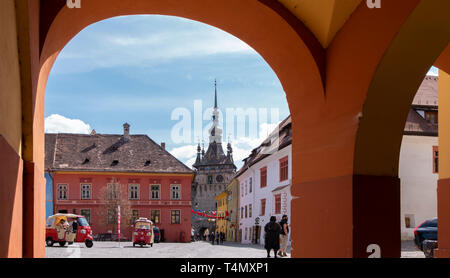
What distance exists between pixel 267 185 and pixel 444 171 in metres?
28.7

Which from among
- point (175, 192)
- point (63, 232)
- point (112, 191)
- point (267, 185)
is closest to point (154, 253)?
point (63, 232)

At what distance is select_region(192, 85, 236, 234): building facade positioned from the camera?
359ft

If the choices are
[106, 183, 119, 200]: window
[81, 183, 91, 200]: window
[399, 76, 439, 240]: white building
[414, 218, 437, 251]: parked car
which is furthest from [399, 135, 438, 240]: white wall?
[81, 183, 91, 200]: window

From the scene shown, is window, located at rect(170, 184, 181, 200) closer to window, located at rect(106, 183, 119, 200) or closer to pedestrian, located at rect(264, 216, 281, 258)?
window, located at rect(106, 183, 119, 200)

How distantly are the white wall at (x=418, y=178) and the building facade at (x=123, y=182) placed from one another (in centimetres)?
2399

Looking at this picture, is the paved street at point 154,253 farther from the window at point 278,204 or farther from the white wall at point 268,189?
the window at point 278,204

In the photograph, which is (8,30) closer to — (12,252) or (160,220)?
(12,252)

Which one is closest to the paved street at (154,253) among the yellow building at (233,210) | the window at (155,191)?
the window at (155,191)

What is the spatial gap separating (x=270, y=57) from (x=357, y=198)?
220 centimetres

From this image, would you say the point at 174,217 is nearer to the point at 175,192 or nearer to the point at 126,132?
the point at 175,192

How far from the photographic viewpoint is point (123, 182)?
156 feet

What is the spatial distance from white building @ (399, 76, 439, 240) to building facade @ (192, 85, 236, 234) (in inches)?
3151

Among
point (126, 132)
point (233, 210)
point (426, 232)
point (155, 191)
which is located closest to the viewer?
point (426, 232)
